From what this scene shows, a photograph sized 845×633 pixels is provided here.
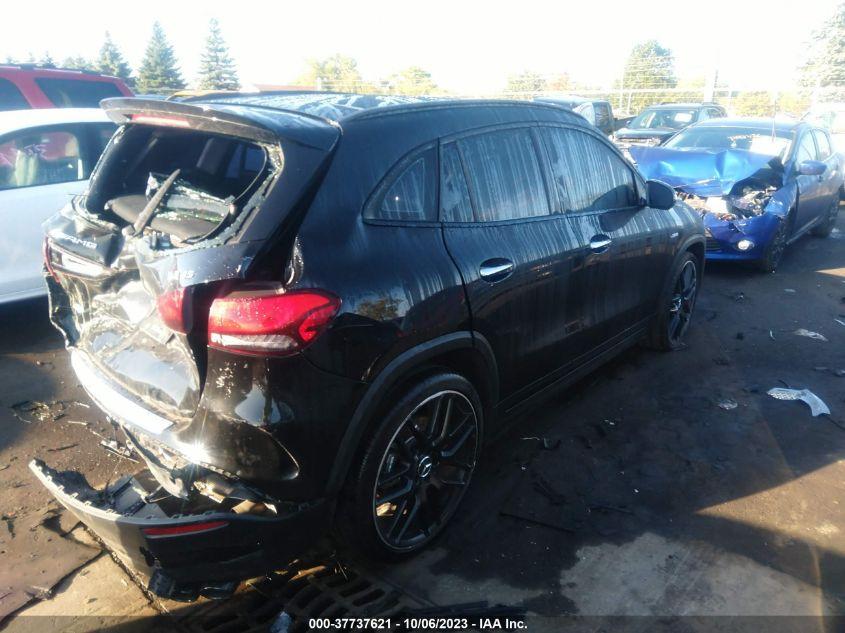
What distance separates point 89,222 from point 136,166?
1.23 feet

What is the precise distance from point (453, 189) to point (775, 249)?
648 cm

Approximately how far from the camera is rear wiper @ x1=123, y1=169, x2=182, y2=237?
9.34 feet

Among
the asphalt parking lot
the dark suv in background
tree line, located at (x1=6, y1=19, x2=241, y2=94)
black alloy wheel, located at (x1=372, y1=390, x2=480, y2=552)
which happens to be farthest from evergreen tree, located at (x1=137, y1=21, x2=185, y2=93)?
black alloy wheel, located at (x1=372, y1=390, x2=480, y2=552)

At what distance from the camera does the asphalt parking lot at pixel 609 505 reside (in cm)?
289

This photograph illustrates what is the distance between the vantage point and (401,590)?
2.92 m

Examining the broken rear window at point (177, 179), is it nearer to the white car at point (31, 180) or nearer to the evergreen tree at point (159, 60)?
the white car at point (31, 180)

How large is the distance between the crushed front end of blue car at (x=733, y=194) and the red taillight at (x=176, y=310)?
682cm

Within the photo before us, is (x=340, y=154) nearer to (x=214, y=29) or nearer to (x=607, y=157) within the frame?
(x=607, y=157)

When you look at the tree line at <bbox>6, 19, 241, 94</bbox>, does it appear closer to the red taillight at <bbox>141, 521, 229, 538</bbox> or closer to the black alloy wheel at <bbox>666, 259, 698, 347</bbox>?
the black alloy wheel at <bbox>666, 259, 698, 347</bbox>

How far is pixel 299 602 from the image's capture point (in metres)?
2.84

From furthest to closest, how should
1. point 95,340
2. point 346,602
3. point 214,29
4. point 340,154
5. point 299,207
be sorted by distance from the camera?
point 214,29 < point 95,340 < point 346,602 < point 340,154 < point 299,207

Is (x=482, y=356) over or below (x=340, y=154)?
below

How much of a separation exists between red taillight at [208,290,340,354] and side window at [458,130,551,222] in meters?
1.14

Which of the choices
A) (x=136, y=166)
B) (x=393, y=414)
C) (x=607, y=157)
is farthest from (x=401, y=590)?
(x=607, y=157)
